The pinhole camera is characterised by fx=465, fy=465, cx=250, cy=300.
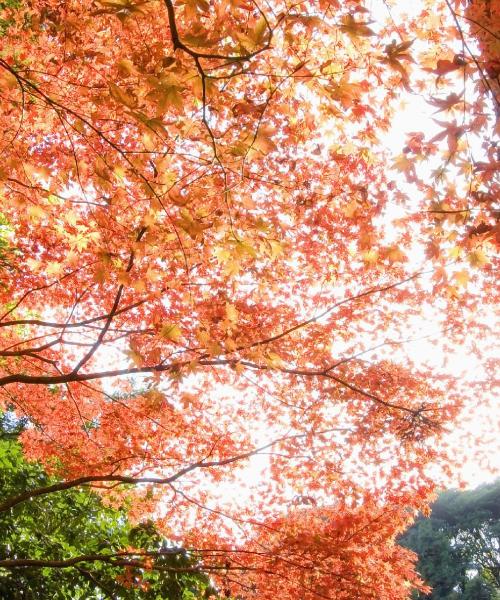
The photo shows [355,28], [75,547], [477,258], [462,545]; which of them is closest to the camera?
[355,28]

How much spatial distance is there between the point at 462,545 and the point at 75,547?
24925mm

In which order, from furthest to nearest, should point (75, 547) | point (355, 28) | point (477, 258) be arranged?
point (75, 547) < point (477, 258) < point (355, 28)

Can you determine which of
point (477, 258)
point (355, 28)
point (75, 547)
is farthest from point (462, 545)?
point (355, 28)

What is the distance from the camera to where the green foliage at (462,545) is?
23.7 m

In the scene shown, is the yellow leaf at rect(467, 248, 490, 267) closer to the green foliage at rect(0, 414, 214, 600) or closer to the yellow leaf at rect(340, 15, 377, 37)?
the yellow leaf at rect(340, 15, 377, 37)

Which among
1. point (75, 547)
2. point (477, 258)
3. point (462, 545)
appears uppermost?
point (75, 547)

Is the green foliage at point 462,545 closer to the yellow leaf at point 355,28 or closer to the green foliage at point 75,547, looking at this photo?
the green foliage at point 75,547

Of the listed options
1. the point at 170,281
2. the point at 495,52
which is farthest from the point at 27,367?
the point at 495,52

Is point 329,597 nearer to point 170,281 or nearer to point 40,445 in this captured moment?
point 170,281

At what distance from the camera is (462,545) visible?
25766mm

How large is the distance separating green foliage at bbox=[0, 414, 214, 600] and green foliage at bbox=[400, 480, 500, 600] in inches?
850

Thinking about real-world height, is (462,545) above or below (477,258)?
below

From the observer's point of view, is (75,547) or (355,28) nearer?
(355,28)

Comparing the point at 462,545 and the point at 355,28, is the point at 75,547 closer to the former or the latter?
the point at 355,28
